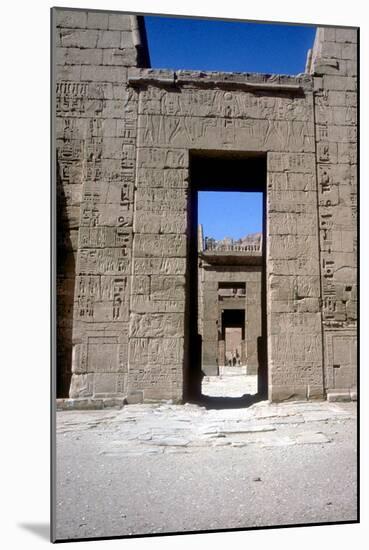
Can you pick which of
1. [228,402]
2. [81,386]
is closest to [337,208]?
[228,402]

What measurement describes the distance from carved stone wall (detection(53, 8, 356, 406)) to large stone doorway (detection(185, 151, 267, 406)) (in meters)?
0.55

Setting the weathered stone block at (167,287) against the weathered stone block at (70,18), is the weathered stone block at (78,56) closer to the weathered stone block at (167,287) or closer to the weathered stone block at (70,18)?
the weathered stone block at (70,18)

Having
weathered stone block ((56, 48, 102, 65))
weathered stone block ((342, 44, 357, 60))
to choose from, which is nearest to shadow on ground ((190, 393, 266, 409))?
weathered stone block ((342, 44, 357, 60))

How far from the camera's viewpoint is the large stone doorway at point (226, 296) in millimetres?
8422

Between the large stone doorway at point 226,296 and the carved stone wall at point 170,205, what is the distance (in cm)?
55

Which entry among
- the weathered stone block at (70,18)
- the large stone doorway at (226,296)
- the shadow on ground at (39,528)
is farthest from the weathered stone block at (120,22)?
the shadow on ground at (39,528)

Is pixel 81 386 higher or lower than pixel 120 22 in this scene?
lower

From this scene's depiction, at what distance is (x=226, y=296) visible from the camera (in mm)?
19344

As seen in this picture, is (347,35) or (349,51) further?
(349,51)

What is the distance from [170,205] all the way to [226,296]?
480 inches

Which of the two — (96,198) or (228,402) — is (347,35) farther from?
(228,402)

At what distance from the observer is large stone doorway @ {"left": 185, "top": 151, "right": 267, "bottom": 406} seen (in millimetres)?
8422

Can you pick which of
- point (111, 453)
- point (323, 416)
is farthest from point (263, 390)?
Answer: point (111, 453)

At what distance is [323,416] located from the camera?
6488 millimetres
